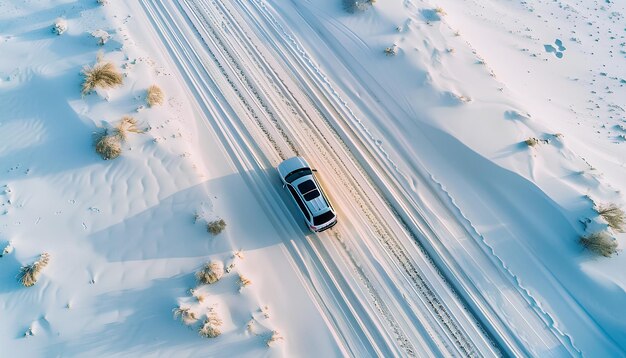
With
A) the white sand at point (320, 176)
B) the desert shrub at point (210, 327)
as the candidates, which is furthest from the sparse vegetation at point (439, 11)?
the desert shrub at point (210, 327)

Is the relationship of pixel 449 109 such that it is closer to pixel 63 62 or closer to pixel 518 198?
pixel 518 198

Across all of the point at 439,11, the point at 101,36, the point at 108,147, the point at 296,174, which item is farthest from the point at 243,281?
the point at 439,11

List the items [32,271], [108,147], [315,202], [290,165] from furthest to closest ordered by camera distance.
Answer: [108,147] < [290,165] < [315,202] < [32,271]

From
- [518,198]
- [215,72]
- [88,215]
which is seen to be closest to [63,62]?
[215,72]

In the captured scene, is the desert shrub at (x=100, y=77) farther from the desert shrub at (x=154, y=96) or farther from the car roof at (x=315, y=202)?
the car roof at (x=315, y=202)

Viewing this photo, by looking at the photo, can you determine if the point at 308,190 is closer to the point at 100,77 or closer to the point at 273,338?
the point at 273,338
